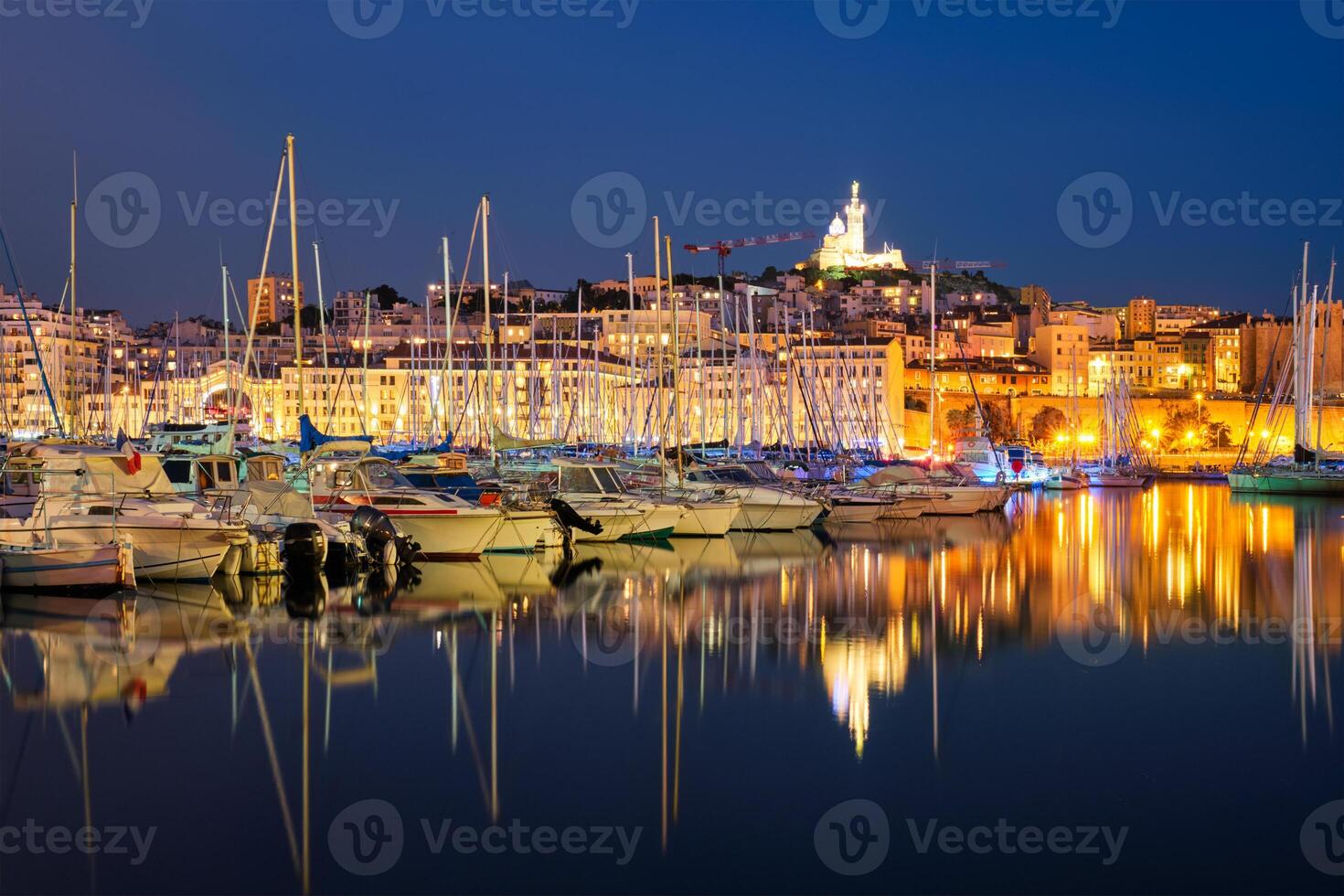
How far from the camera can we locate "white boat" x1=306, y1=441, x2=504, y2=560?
67.4 feet

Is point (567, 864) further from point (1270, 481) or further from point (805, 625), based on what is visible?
point (1270, 481)

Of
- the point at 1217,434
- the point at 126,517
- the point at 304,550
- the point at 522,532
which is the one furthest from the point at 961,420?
the point at 126,517

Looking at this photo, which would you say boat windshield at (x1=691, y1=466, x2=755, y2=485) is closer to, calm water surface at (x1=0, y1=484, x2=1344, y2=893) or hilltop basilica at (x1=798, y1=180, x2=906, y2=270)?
calm water surface at (x1=0, y1=484, x2=1344, y2=893)

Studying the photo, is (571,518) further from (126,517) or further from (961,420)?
(961,420)

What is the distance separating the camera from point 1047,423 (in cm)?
9725

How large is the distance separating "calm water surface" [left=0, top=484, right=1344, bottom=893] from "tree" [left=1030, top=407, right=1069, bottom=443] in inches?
3114

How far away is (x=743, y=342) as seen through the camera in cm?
10775

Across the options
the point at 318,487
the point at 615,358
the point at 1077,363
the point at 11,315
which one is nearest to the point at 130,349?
the point at 11,315

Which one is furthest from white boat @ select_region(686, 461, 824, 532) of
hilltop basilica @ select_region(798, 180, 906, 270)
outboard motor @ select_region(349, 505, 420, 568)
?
hilltop basilica @ select_region(798, 180, 906, 270)

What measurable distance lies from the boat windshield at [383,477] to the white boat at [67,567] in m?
5.25

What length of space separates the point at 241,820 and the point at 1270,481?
4354 centimetres

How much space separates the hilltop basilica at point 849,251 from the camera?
6703 inches

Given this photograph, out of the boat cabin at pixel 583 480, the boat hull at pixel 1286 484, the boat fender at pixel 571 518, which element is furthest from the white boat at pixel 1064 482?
the boat fender at pixel 571 518

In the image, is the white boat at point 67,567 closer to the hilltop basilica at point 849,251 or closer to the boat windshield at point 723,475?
the boat windshield at point 723,475
